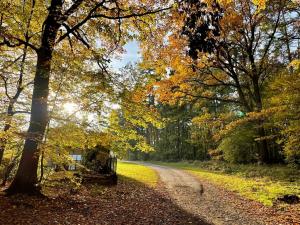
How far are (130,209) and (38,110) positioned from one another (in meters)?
4.57

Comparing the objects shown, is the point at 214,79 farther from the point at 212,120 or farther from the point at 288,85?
the point at 288,85

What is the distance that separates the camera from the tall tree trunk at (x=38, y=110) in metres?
8.70

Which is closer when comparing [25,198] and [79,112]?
[25,198]

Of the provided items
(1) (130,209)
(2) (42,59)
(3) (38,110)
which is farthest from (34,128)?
(1) (130,209)

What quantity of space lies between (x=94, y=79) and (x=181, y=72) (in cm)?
1096

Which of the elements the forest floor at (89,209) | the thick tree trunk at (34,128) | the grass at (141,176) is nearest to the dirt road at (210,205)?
the forest floor at (89,209)

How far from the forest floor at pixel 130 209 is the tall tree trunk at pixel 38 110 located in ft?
1.82

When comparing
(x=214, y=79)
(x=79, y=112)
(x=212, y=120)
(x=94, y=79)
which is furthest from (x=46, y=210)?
(x=214, y=79)

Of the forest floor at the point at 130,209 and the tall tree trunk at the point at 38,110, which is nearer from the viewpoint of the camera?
the forest floor at the point at 130,209

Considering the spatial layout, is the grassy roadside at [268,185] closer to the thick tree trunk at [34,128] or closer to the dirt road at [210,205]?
the dirt road at [210,205]

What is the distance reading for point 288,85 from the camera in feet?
41.8

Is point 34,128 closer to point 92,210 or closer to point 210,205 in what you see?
point 92,210

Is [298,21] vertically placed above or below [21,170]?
above

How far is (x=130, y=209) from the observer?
9.23m
